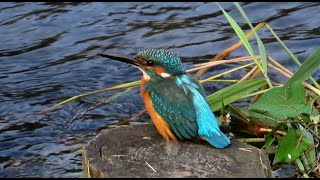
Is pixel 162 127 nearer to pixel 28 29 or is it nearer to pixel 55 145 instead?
pixel 55 145

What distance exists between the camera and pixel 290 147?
436cm

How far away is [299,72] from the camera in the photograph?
4.70 meters

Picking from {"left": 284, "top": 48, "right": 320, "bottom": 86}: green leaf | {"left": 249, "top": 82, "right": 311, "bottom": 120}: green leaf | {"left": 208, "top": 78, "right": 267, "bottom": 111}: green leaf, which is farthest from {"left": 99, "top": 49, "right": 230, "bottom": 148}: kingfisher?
{"left": 284, "top": 48, "right": 320, "bottom": 86}: green leaf

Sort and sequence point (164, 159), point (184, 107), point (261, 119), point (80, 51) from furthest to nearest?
1. point (80, 51)
2. point (261, 119)
3. point (184, 107)
4. point (164, 159)

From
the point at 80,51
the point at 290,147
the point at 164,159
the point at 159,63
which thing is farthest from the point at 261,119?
the point at 80,51

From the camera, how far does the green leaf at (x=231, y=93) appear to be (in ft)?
15.5

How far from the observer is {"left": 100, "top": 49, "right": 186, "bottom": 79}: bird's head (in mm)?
4125

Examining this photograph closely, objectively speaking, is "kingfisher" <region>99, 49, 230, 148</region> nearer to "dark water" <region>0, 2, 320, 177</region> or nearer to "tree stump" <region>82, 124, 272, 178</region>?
"tree stump" <region>82, 124, 272, 178</region>

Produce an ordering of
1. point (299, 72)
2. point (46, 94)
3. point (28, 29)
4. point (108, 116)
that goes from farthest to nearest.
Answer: point (28, 29), point (46, 94), point (108, 116), point (299, 72)

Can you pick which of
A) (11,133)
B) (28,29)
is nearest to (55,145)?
(11,133)

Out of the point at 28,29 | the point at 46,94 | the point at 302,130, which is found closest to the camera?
the point at 302,130

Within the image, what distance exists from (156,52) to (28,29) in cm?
355

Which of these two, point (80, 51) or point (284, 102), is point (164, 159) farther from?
point (80, 51)

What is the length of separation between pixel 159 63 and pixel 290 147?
90 centimetres
